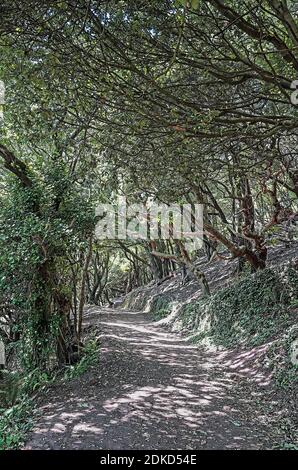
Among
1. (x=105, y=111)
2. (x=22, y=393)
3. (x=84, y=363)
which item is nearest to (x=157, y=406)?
(x=84, y=363)

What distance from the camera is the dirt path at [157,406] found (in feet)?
15.4

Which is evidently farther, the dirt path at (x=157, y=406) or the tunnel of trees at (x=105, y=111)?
the tunnel of trees at (x=105, y=111)

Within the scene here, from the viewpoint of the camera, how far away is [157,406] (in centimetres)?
570

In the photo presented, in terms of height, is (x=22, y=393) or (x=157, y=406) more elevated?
(x=157, y=406)

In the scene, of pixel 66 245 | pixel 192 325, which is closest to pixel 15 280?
pixel 66 245

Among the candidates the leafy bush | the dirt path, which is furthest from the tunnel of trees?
the dirt path

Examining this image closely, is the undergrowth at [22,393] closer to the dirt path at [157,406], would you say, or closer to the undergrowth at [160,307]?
the dirt path at [157,406]

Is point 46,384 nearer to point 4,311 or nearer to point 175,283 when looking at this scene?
point 4,311

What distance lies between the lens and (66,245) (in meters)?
7.40

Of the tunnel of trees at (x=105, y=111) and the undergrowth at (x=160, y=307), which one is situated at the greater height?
the tunnel of trees at (x=105, y=111)

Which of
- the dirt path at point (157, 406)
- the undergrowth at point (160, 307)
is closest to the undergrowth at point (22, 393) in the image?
the dirt path at point (157, 406)

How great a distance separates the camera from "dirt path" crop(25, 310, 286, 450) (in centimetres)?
470

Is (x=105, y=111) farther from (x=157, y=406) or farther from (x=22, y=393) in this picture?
(x=22, y=393)

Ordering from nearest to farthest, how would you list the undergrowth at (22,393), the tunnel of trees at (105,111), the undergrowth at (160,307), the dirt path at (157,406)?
the dirt path at (157,406)
the tunnel of trees at (105,111)
the undergrowth at (22,393)
the undergrowth at (160,307)
